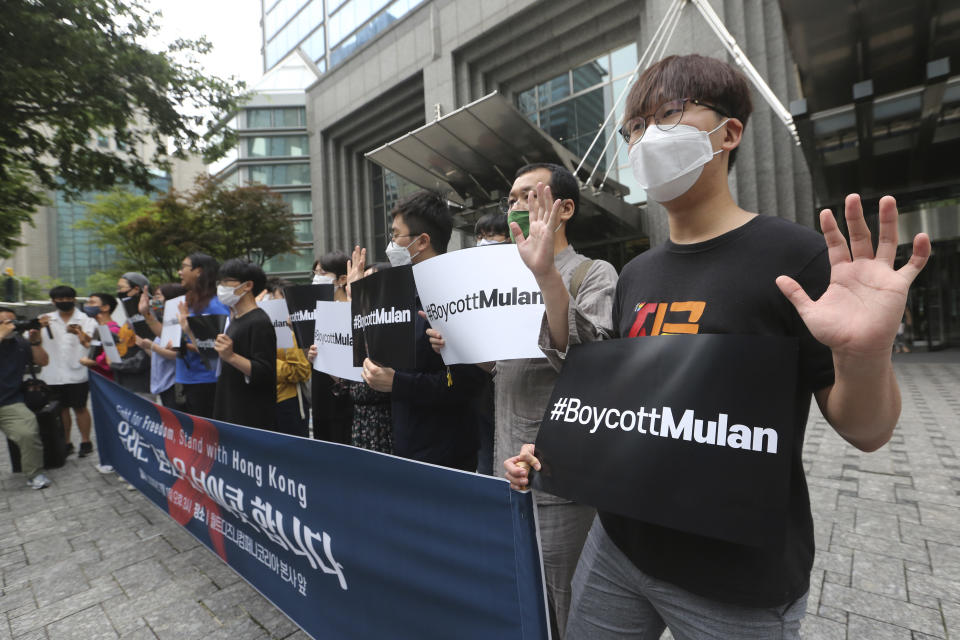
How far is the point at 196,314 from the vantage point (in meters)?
4.05

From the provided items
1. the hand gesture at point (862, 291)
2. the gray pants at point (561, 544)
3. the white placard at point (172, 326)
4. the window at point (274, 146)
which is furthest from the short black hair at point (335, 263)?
the window at point (274, 146)

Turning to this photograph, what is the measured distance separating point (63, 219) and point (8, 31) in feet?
246

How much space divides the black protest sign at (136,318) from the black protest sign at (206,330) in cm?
175

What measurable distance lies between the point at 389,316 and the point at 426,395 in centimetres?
37

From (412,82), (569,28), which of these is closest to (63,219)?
(412,82)

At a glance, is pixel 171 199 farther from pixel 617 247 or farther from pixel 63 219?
pixel 63 219

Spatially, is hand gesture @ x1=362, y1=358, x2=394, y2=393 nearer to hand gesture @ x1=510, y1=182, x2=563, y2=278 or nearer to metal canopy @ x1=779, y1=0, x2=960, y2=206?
hand gesture @ x1=510, y1=182, x2=563, y2=278

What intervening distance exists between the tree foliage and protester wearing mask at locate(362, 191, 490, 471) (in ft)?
74.1

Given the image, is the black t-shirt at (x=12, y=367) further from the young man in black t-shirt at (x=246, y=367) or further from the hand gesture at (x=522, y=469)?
the hand gesture at (x=522, y=469)

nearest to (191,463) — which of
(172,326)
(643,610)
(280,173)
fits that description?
(172,326)

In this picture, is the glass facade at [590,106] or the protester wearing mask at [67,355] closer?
the protester wearing mask at [67,355]

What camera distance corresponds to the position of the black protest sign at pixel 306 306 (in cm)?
351

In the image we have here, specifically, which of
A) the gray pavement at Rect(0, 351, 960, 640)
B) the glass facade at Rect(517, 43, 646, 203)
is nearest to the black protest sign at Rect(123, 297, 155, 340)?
the gray pavement at Rect(0, 351, 960, 640)

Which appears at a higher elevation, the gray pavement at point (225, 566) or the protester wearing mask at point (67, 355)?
the protester wearing mask at point (67, 355)
